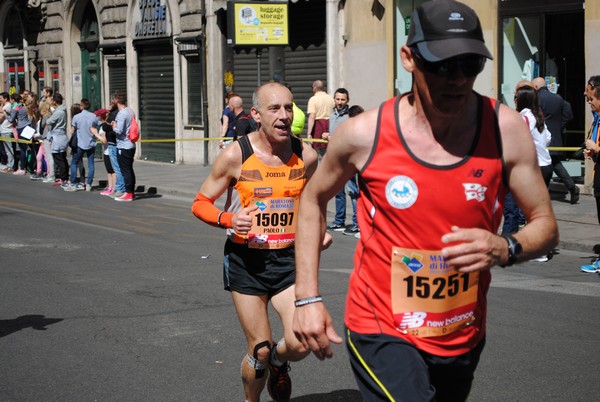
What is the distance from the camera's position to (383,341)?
345 cm

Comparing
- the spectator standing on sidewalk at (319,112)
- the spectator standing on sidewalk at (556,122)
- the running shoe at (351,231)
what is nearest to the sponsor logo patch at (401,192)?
the running shoe at (351,231)

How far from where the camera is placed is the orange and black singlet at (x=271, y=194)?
18.5 ft

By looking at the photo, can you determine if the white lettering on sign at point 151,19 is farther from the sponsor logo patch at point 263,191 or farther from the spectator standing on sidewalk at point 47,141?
the sponsor logo patch at point 263,191

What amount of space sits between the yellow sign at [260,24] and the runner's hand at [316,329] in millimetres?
18003

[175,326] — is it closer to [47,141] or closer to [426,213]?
[426,213]

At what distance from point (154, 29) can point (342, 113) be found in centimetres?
1421

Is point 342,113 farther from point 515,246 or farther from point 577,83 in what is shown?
point 515,246

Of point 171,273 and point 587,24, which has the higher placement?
point 587,24

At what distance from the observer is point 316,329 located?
11.6 feet

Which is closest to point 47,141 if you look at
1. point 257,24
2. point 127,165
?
point 127,165

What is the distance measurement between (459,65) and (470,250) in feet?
1.93

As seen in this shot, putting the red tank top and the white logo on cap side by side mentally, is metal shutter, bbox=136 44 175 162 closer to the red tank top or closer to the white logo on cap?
the red tank top

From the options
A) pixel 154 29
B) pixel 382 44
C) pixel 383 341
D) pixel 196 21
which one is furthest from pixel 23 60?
pixel 383 341

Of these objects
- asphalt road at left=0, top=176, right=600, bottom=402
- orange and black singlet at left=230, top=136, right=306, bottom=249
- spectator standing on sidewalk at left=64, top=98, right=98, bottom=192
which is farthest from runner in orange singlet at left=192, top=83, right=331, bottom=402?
spectator standing on sidewalk at left=64, top=98, right=98, bottom=192
